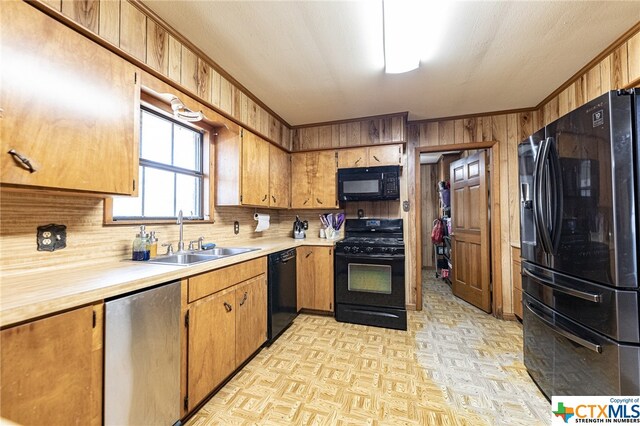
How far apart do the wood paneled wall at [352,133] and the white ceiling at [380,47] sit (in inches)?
13.1

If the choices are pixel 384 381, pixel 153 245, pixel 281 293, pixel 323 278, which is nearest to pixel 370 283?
pixel 323 278

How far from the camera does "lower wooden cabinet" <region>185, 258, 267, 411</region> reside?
4.88 feet

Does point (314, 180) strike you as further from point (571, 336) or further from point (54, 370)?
point (54, 370)

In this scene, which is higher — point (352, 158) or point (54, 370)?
point (352, 158)

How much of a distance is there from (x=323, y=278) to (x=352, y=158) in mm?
1537

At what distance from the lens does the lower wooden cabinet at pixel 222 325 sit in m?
1.49

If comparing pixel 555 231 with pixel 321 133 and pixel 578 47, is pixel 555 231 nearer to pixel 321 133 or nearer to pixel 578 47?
pixel 578 47

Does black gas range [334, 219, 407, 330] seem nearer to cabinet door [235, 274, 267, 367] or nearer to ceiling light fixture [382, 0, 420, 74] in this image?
cabinet door [235, 274, 267, 367]

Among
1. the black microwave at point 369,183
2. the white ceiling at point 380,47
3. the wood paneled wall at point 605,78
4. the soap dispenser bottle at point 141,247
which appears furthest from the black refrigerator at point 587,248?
the soap dispenser bottle at point 141,247

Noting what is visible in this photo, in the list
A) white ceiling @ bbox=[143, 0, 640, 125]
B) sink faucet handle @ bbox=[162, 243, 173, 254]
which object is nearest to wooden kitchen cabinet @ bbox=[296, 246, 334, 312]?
sink faucet handle @ bbox=[162, 243, 173, 254]

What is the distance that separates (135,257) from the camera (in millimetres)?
1635

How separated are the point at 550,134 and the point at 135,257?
2693mm

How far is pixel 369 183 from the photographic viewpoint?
319cm

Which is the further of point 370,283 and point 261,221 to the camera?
point 261,221
